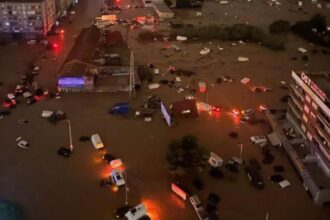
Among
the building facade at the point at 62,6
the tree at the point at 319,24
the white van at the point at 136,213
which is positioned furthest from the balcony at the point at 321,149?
the building facade at the point at 62,6

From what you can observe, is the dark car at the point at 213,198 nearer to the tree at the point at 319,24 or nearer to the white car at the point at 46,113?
the white car at the point at 46,113

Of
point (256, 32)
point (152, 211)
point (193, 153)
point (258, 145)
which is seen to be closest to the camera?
point (152, 211)

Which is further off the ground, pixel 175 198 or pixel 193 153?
pixel 193 153

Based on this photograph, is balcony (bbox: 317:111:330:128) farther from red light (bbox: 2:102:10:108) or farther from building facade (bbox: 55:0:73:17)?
building facade (bbox: 55:0:73:17)

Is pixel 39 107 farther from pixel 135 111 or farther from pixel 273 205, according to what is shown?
pixel 273 205

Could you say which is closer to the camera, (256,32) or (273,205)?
(273,205)

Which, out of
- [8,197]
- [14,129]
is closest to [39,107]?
[14,129]

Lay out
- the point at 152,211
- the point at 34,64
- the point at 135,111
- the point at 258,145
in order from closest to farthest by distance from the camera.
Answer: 1. the point at 152,211
2. the point at 258,145
3. the point at 135,111
4. the point at 34,64
